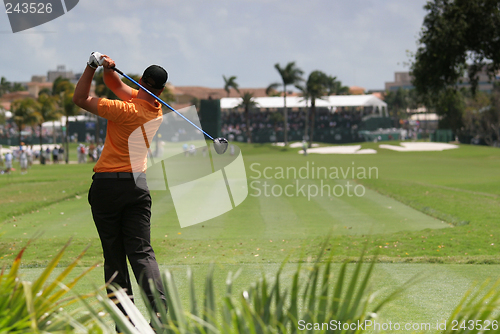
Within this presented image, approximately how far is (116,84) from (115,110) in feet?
1.80

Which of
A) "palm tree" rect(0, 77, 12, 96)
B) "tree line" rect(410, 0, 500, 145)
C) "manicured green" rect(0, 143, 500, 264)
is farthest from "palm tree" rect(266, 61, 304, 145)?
"palm tree" rect(0, 77, 12, 96)

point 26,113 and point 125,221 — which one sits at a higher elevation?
point 26,113

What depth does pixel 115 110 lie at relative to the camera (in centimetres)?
413

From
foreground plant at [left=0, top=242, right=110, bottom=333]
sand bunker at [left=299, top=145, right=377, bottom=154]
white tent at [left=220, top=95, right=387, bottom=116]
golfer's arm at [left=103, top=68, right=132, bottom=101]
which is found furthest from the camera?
white tent at [left=220, top=95, right=387, bottom=116]

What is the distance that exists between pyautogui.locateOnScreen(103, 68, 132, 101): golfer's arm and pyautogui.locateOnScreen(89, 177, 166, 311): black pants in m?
0.79

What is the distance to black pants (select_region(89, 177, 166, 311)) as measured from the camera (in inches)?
166

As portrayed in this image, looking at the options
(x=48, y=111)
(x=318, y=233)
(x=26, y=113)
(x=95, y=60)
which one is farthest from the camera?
(x=48, y=111)

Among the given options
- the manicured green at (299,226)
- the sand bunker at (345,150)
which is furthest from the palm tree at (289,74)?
the manicured green at (299,226)

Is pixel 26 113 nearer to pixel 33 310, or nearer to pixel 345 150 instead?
pixel 345 150

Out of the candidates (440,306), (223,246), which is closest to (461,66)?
(223,246)

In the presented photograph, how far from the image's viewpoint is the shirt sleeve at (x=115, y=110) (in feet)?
13.4

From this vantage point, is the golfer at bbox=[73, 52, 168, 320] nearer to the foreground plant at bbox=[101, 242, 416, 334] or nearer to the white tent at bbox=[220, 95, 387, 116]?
the foreground plant at bbox=[101, 242, 416, 334]

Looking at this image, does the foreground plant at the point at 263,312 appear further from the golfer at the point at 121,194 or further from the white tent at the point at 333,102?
the white tent at the point at 333,102

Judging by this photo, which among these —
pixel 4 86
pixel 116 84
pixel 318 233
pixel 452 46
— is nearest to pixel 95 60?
pixel 116 84
